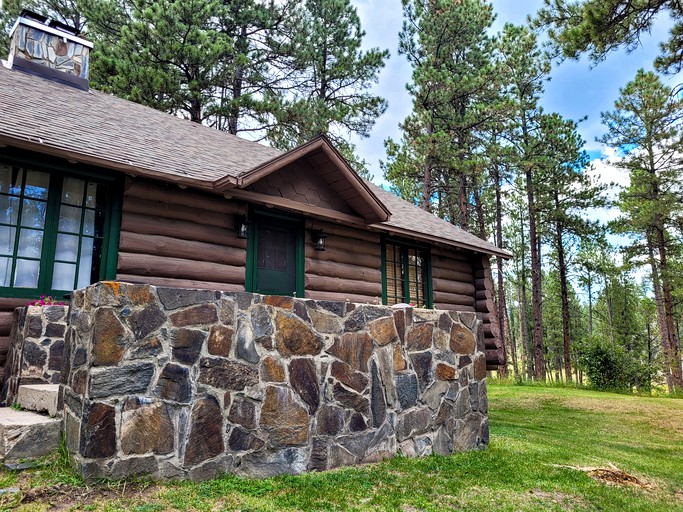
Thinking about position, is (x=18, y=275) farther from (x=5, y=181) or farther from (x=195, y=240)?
(x=195, y=240)

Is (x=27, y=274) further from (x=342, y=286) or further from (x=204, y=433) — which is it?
(x=342, y=286)

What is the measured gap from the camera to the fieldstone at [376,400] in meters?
5.17

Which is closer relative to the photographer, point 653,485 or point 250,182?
point 653,485

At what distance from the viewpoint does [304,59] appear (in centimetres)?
1742

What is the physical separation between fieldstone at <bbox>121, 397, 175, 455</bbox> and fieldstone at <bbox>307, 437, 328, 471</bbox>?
4.60 ft

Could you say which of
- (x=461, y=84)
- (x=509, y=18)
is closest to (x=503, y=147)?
(x=461, y=84)

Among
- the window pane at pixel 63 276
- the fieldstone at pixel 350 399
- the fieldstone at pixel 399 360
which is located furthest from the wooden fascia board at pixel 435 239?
the window pane at pixel 63 276

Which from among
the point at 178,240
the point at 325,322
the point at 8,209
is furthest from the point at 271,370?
the point at 8,209

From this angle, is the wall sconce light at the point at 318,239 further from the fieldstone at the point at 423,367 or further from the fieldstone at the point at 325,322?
the fieldstone at the point at 325,322

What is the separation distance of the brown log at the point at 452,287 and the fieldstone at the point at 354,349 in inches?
219

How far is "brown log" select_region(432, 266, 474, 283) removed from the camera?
35.2 feet

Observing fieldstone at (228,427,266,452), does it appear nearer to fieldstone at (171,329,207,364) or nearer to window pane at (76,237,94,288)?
fieldstone at (171,329,207,364)

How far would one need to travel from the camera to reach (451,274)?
11109mm

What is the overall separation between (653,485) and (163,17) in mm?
15456
